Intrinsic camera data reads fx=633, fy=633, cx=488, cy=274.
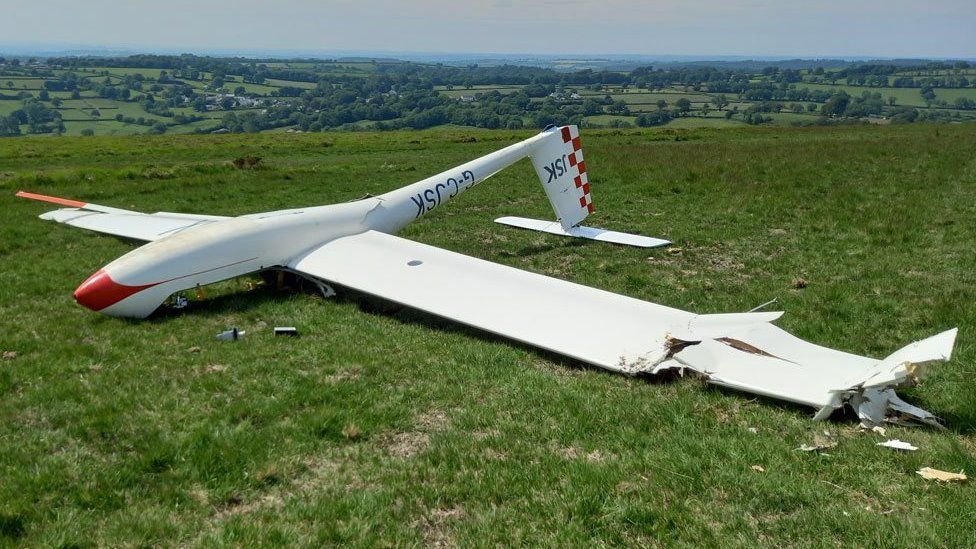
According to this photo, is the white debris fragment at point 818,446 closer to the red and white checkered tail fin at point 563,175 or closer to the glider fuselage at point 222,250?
the glider fuselage at point 222,250

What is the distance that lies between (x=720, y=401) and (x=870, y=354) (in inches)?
113

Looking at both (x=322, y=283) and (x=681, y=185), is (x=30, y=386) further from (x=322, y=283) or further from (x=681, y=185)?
(x=681, y=185)

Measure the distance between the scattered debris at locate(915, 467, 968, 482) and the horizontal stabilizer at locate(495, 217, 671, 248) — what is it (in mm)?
9540

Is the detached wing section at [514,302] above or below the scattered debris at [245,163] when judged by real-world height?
above

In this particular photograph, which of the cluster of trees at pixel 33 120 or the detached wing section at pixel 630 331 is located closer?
the detached wing section at pixel 630 331

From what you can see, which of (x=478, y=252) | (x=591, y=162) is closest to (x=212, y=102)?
(x=591, y=162)

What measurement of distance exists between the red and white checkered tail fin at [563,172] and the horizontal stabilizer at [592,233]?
0.77 feet

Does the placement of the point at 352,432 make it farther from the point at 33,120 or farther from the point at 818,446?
the point at 33,120

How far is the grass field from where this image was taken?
4.85m

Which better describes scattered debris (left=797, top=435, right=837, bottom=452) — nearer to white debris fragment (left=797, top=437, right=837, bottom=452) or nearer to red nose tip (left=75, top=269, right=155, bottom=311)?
white debris fragment (left=797, top=437, right=837, bottom=452)

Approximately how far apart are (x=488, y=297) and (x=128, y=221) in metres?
9.71

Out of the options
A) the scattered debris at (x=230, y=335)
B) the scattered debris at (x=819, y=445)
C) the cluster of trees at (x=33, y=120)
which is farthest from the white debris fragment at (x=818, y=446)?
the cluster of trees at (x=33, y=120)

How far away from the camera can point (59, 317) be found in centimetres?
1005

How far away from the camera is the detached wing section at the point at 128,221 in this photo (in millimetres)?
13500
